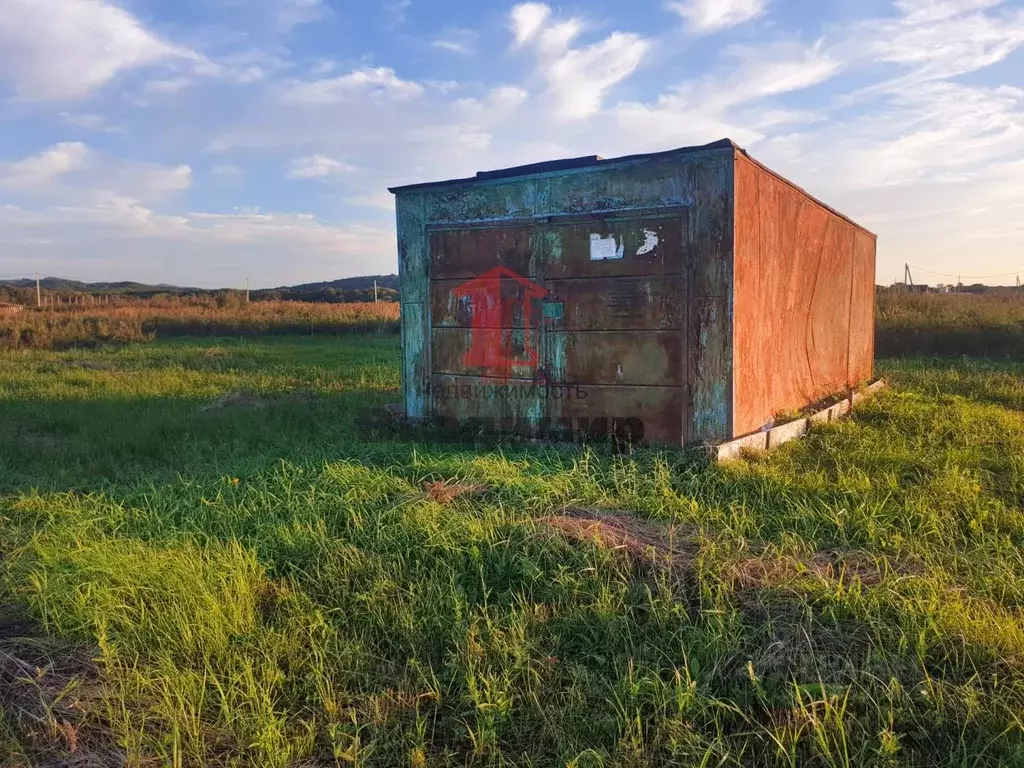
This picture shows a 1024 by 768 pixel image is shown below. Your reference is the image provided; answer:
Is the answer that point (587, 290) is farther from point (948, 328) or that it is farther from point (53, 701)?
point (948, 328)

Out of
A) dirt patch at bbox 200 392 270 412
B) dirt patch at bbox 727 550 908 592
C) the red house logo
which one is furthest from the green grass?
dirt patch at bbox 200 392 270 412

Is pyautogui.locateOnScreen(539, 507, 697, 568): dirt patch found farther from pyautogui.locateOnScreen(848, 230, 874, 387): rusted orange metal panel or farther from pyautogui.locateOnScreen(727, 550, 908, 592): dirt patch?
pyautogui.locateOnScreen(848, 230, 874, 387): rusted orange metal panel

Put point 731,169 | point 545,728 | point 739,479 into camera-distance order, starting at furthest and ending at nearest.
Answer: point 731,169 → point 739,479 → point 545,728

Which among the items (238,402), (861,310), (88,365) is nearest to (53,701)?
(238,402)

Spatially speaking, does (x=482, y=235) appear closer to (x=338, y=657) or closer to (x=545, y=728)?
(x=338, y=657)

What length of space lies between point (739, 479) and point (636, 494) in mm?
848

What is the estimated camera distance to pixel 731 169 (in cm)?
524

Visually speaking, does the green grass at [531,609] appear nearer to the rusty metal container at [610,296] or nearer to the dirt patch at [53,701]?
the dirt patch at [53,701]

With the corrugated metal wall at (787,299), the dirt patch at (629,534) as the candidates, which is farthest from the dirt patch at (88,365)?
the dirt patch at (629,534)

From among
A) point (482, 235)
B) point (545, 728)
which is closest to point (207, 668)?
point (545, 728)

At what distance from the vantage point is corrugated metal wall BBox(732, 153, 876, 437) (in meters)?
5.57

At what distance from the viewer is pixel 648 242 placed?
5.61 m

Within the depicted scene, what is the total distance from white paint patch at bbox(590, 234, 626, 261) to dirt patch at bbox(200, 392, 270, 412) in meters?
4.63

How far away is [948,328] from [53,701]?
16902 millimetres
